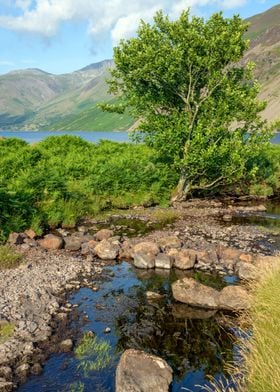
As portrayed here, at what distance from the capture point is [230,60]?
1234 inches

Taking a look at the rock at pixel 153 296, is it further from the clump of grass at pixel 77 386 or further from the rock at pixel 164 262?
the clump of grass at pixel 77 386

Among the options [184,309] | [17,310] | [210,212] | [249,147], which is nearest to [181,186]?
[210,212]

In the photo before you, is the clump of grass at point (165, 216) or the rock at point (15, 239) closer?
the rock at point (15, 239)

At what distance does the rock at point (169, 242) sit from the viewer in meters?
22.3

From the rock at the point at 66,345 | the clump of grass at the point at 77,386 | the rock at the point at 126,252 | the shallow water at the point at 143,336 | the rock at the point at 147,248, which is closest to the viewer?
the clump of grass at the point at 77,386

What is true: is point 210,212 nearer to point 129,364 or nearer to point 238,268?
point 238,268

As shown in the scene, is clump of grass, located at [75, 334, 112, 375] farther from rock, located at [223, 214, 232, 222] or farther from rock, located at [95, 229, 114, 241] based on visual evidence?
rock, located at [223, 214, 232, 222]

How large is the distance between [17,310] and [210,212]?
21187 millimetres

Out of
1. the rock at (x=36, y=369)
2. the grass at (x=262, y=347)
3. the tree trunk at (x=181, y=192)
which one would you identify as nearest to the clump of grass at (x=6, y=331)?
the rock at (x=36, y=369)

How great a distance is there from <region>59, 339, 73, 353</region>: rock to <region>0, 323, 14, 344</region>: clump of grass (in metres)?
1.77

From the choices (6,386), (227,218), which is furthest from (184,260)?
(227,218)

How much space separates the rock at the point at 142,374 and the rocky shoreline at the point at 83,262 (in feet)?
8.41

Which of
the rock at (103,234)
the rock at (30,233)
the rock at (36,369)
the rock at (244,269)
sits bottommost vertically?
the rock at (244,269)

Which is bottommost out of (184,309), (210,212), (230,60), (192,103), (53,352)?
(210,212)
